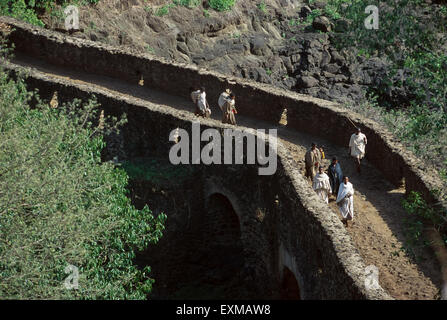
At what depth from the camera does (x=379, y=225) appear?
741 inches

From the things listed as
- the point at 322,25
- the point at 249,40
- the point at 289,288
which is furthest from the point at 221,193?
the point at 322,25

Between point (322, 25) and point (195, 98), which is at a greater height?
point (322, 25)

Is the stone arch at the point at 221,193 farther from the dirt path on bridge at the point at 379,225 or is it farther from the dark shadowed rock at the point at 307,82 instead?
the dark shadowed rock at the point at 307,82

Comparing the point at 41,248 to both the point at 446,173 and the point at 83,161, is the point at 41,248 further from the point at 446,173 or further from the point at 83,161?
the point at 446,173

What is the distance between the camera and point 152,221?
21.5m

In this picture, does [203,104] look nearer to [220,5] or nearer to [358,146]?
[358,146]

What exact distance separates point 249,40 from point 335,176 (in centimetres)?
2165

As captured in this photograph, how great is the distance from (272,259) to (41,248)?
6479 millimetres

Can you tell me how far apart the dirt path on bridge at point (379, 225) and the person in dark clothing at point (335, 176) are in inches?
17.1

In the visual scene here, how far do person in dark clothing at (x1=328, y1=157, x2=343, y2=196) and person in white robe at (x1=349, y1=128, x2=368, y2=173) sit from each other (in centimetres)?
120

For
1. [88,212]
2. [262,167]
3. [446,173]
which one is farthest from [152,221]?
[446,173]

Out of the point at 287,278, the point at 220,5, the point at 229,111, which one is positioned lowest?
the point at 287,278

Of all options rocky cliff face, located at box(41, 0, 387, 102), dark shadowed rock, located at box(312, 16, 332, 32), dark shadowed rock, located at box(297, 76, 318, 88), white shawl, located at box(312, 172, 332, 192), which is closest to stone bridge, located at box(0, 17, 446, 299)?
white shawl, located at box(312, 172, 332, 192)

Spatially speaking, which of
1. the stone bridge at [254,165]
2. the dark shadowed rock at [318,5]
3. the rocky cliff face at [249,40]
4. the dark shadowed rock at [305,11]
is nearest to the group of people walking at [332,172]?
the stone bridge at [254,165]
